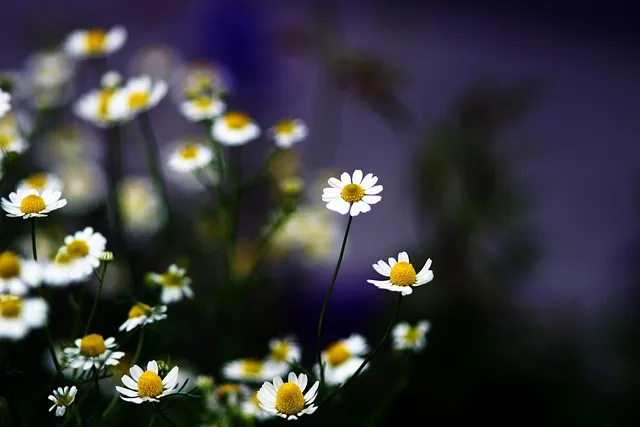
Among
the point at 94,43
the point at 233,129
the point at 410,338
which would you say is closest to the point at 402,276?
the point at 410,338

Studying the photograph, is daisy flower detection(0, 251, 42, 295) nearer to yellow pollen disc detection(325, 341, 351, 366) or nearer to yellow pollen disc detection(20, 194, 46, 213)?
yellow pollen disc detection(20, 194, 46, 213)

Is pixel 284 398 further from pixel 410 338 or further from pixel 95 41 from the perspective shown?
pixel 95 41

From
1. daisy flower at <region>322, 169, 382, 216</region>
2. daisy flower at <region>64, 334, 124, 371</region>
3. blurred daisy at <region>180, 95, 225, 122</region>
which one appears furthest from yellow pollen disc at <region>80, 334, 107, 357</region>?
blurred daisy at <region>180, 95, 225, 122</region>

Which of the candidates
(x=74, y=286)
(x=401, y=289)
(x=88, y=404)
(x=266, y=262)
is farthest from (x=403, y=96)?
(x=401, y=289)

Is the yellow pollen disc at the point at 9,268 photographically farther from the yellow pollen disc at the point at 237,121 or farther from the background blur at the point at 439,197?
the yellow pollen disc at the point at 237,121

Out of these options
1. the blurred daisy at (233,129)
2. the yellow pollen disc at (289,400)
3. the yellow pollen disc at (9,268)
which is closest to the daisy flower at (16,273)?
the yellow pollen disc at (9,268)
